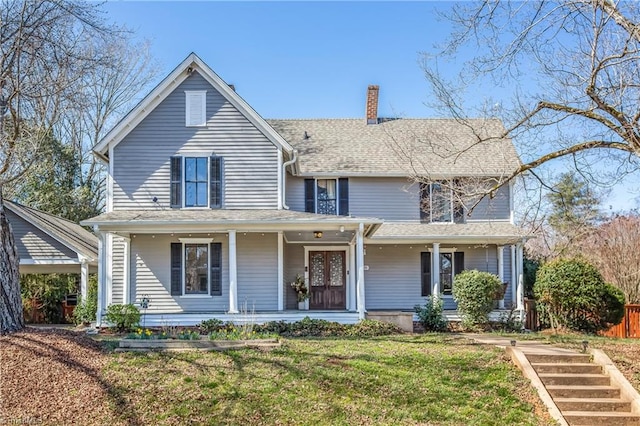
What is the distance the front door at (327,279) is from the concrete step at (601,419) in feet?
35.7

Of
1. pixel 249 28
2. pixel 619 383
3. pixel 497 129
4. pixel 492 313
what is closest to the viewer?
pixel 619 383

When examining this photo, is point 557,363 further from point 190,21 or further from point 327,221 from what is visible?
point 190,21

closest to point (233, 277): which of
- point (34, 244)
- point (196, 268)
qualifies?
point (196, 268)

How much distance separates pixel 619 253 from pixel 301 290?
13599 millimetres

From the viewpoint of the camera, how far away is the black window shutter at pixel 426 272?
19.7 meters

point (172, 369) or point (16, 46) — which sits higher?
point (16, 46)

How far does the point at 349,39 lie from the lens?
13.7m

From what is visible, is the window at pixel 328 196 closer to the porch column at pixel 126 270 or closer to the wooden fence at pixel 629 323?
the porch column at pixel 126 270

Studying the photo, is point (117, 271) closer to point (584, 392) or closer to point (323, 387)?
point (323, 387)

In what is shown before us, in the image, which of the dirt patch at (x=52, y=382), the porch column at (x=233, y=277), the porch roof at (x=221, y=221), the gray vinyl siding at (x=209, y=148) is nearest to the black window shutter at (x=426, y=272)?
→ the porch roof at (x=221, y=221)

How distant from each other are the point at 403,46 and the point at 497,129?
29.3ft

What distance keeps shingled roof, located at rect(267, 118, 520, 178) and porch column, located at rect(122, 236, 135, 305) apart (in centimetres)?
624

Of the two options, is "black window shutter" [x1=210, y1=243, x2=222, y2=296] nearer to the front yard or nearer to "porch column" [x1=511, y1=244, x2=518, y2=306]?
the front yard

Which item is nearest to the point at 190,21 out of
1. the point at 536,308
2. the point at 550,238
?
the point at 536,308
